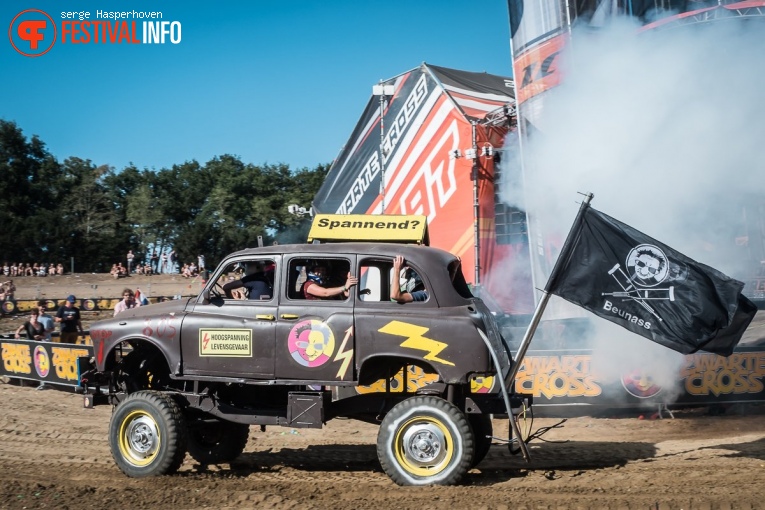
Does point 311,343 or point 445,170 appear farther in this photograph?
point 445,170

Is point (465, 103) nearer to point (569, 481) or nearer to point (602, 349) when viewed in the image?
point (602, 349)

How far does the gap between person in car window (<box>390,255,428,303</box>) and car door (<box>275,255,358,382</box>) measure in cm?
41

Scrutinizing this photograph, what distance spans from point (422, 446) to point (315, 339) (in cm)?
141

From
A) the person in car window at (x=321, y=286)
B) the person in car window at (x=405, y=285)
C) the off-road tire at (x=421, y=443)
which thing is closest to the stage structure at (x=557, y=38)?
the person in car window at (x=405, y=285)

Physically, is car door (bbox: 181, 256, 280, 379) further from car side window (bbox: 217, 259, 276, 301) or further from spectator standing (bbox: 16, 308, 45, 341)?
spectator standing (bbox: 16, 308, 45, 341)

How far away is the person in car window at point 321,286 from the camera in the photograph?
727cm

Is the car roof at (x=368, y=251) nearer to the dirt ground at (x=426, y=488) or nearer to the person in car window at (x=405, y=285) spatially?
the person in car window at (x=405, y=285)

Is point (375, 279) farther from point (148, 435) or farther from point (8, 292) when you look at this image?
point (8, 292)

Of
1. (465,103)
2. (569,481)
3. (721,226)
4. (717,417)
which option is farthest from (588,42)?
(569,481)

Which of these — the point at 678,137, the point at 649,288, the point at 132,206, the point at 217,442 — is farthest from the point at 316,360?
the point at 132,206

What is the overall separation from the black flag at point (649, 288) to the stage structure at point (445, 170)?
10040mm

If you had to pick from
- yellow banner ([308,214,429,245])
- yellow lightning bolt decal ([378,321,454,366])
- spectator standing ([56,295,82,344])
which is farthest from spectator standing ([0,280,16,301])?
yellow lightning bolt decal ([378,321,454,366])

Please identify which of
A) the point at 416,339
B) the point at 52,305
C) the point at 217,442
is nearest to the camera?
the point at 416,339

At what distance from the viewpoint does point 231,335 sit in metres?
7.46
